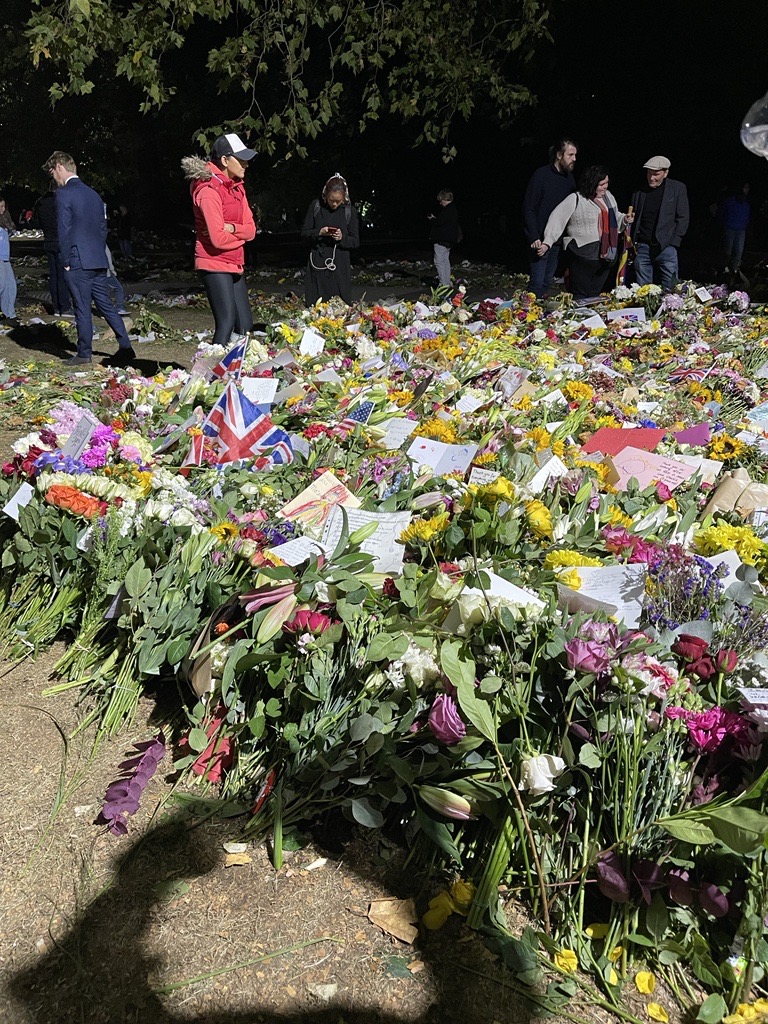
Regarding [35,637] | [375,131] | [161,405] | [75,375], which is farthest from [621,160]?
[35,637]

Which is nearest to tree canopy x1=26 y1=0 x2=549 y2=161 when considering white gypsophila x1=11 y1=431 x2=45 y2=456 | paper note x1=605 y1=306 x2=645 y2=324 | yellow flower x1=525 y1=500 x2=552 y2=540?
paper note x1=605 y1=306 x2=645 y2=324

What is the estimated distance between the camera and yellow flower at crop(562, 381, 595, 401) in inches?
147

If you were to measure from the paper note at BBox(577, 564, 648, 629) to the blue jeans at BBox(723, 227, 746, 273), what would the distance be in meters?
11.8

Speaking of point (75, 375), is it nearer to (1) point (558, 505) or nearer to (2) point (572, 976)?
(1) point (558, 505)

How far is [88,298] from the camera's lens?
659cm

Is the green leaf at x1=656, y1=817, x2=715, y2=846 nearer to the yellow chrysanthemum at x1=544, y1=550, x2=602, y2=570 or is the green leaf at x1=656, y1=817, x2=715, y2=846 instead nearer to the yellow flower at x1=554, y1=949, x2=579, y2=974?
the yellow flower at x1=554, y1=949, x2=579, y2=974

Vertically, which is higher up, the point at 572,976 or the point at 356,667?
the point at 356,667

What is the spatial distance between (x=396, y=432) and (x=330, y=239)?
13.3 ft

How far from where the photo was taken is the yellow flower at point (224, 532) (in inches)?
95.0

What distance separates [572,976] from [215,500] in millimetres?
1723

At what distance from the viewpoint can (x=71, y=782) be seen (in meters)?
2.12

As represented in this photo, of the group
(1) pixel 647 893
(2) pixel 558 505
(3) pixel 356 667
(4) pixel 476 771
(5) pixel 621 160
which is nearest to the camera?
(1) pixel 647 893

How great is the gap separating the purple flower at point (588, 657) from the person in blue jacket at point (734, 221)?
11790 millimetres

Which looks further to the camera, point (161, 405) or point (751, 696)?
point (161, 405)
